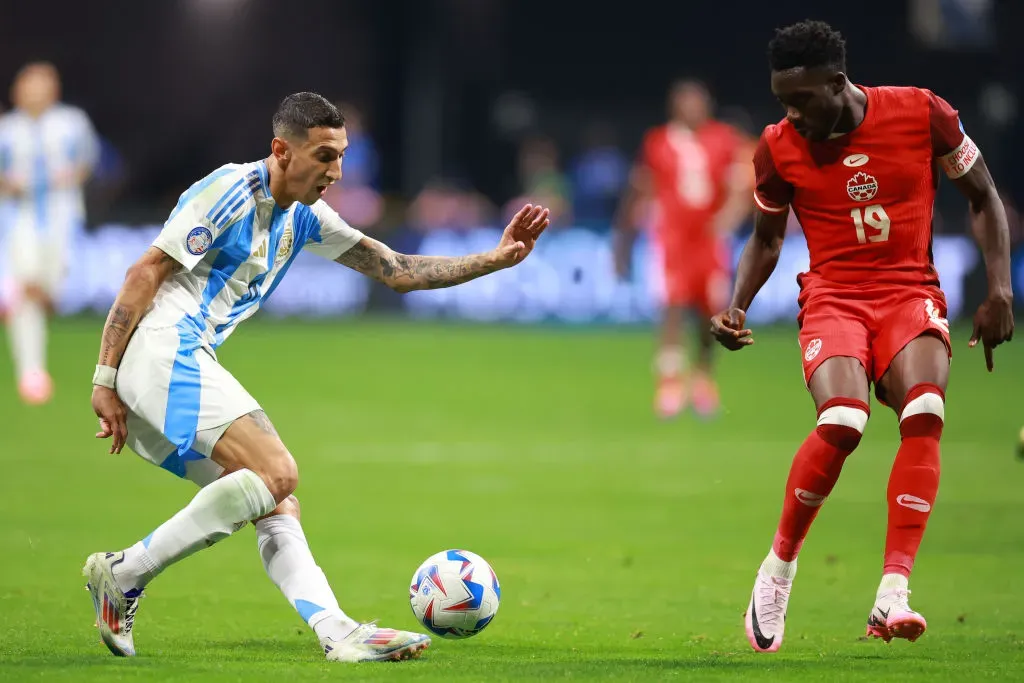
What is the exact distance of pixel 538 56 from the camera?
30.7 m

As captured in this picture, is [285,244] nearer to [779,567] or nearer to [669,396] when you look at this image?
[779,567]

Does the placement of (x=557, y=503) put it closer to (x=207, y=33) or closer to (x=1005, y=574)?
(x=1005, y=574)

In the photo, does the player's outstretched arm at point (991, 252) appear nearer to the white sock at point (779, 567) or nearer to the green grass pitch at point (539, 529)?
the white sock at point (779, 567)

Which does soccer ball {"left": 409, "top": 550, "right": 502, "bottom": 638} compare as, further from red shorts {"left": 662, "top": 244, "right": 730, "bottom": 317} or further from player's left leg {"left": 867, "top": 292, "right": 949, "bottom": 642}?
red shorts {"left": 662, "top": 244, "right": 730, "bottom": 317}

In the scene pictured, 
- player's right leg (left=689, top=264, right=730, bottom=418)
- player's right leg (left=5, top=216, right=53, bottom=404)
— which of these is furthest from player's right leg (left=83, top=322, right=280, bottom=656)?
player's right leg (left=5, top=216, right=53, bottom=404)

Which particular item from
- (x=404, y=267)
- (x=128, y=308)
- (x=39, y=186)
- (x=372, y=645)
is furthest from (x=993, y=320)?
(x=39, y=186)

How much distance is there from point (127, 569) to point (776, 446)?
7.40 metres

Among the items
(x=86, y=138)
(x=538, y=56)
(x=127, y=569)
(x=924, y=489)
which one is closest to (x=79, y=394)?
(x=86, y=138)

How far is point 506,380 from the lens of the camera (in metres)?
15.8

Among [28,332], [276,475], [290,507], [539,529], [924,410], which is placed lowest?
[539,529]

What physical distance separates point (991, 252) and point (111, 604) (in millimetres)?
3411

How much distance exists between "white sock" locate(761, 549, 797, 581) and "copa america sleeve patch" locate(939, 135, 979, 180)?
1.54 m

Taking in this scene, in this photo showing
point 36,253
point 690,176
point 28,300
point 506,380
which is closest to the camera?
point 28,300

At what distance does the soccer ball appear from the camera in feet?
18.2
